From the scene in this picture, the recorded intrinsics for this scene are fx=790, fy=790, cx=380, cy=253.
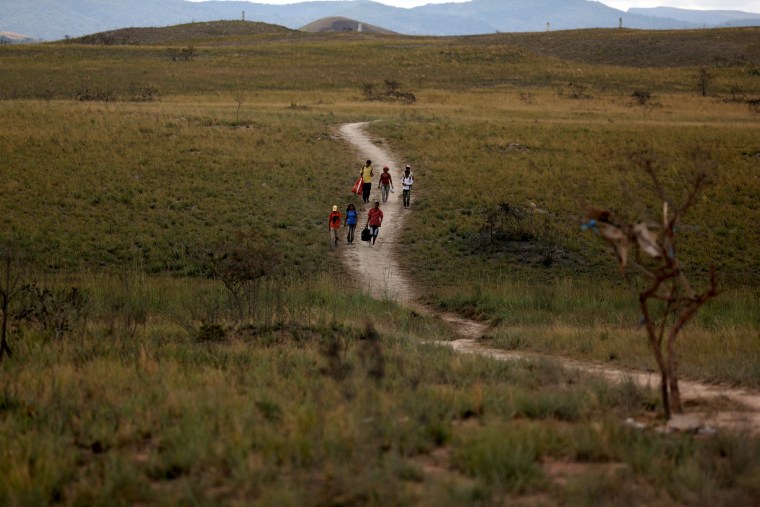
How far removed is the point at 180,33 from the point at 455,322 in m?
107

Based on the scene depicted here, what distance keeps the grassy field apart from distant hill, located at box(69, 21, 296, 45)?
51.5 m

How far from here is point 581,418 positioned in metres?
6.71

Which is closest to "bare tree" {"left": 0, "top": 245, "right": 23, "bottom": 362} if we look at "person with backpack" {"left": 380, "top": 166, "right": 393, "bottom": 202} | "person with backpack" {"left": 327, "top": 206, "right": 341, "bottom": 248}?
"person with backpack" {"left": 327, "top": 206, "right": 341, "bottom": 248}

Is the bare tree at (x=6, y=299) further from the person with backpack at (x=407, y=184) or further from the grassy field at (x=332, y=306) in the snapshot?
the person with backpack at (x=407, y=184)

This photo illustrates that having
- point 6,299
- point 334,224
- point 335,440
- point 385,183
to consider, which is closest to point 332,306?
point 6,299

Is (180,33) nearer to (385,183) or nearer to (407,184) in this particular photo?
(385,183)

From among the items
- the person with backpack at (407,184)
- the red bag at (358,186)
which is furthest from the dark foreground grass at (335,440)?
the person with backpack at (407,184)

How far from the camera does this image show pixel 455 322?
1482cm

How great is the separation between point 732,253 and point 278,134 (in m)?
20.1

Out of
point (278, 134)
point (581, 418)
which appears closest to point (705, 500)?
point (581, 418)

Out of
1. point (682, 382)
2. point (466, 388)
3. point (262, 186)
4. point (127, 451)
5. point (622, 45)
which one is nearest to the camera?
point (127, 451)

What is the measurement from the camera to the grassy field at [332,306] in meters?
5.41

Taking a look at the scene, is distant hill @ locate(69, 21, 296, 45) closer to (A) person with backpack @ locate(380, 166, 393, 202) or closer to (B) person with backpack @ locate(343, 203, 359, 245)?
(A) person with backpack @ locate(380, 166, 393, 202)

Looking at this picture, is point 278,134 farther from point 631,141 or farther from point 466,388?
point 466,388
